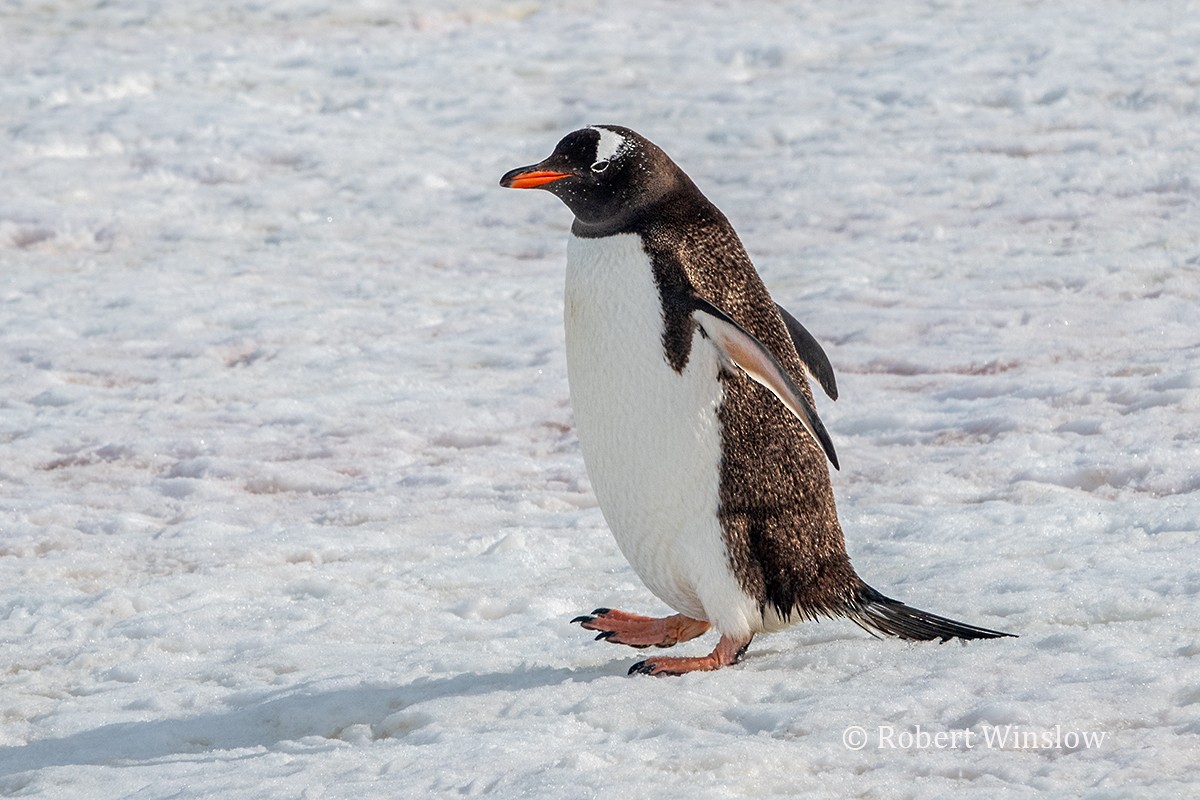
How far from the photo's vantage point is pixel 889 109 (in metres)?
9.33

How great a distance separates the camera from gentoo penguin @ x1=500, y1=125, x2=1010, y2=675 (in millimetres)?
3182

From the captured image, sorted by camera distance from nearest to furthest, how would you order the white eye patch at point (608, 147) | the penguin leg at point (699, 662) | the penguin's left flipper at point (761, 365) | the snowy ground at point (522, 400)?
the snowy ground at point (522, 400) → the penguin's left flipper at point (761, 365) → the penguin leg at point (699, 662) → the white eye patch at point (608, 147)

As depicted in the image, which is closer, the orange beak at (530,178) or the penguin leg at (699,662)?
the penguin leg at (699,662)

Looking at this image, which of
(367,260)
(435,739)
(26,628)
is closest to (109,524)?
(26,628)

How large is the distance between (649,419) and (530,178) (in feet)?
1.84

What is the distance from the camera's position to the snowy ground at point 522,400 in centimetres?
294

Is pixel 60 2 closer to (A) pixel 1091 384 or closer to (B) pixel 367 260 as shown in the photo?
(B) pixel 367 260

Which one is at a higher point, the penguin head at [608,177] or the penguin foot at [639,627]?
the penguin head at [608,177]

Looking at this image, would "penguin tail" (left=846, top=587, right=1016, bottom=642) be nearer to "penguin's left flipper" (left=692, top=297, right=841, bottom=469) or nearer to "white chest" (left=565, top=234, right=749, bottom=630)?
"white chest" (left=565, top=234, right=749, bottom=630)

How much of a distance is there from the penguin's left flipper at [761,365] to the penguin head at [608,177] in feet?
1.08

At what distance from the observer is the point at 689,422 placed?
3.19m

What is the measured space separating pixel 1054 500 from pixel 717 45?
7300mm
